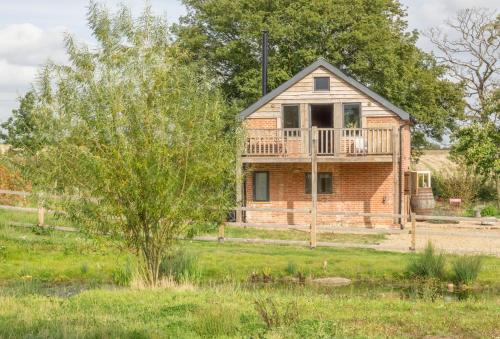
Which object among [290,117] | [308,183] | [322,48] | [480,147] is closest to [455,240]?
[308,183]

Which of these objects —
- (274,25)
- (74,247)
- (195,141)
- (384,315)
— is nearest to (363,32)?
(274,25)

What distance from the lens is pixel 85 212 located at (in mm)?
14586

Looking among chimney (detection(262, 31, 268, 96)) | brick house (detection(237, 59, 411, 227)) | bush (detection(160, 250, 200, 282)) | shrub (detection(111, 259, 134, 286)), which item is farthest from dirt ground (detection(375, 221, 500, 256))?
chimney (detection(262, 31, 268, 96))

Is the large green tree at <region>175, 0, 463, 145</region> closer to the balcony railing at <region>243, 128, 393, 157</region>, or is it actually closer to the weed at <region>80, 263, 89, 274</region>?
the balcony railing at <region>243, 128, 393, 157</region>

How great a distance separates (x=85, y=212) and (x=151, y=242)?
1431 mm

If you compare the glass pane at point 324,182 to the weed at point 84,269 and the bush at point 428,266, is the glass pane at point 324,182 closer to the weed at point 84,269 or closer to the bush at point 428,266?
the bush at point 428,266

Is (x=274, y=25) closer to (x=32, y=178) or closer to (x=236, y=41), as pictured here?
(x=236, y=41)

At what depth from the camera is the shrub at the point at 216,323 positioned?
10.4 m

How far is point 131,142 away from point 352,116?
16649 millimetres

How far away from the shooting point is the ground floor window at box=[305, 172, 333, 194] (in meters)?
30.2

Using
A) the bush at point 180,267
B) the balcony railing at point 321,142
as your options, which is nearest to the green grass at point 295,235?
the balcony railing at point 321,142

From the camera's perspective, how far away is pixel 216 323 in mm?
10555

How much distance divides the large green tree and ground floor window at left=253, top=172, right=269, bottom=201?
983cm

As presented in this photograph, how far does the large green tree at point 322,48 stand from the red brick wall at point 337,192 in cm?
1020
